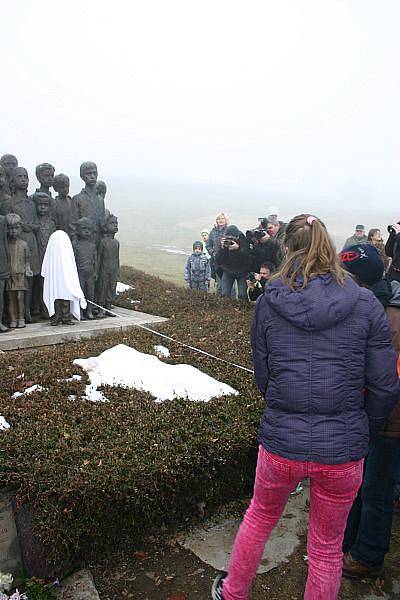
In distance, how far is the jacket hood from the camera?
228 cm

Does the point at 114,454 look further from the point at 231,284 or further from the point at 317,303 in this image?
the point at 231,284

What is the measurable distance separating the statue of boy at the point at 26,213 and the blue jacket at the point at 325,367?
5.82m

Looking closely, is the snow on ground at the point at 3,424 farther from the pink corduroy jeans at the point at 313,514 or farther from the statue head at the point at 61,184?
the statue head at the point at 61,184

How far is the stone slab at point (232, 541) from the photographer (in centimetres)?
334

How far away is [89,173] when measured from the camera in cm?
847

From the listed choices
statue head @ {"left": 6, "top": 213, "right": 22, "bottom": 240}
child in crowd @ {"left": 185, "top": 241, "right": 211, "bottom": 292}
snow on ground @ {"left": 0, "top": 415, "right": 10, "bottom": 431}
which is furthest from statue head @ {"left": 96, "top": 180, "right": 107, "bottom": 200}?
snow on ground @ {"left": 0, "top": 415, "right": 10, "bottom": 431}

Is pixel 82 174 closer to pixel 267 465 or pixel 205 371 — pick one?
pixel 205 371

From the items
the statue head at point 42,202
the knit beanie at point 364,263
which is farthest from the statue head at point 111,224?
the knit beanie at point 364,263

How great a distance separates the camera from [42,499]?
2980 mm

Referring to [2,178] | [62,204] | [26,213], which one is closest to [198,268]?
[62,204]

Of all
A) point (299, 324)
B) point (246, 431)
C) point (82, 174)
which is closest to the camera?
point (299, 324)

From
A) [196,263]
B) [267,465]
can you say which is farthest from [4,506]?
[196,263]

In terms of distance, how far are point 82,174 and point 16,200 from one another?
130 cm

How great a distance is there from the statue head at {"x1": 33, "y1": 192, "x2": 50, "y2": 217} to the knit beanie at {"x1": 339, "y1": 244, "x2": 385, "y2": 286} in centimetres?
568
